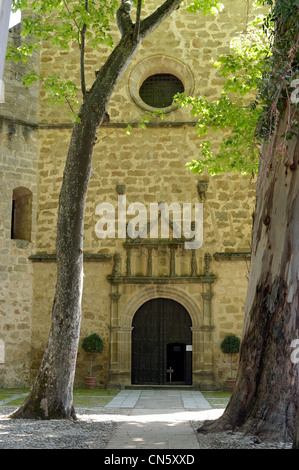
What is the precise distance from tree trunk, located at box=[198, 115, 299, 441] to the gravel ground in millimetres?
271

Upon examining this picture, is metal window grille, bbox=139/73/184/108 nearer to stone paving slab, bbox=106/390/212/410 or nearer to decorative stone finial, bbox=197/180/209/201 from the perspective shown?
decorative stone finial, bbox=197/180/209/201

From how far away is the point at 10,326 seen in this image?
14.9 metres

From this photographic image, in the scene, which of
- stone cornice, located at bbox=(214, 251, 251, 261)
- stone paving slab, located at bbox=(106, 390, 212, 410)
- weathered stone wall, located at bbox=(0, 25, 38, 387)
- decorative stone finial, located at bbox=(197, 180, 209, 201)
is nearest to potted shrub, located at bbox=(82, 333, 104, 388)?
stone paving slab, located at bbox=(106, 390, 212, 410)

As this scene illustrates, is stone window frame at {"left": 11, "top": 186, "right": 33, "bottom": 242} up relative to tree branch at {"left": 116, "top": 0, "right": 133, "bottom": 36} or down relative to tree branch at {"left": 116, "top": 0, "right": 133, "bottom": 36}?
down

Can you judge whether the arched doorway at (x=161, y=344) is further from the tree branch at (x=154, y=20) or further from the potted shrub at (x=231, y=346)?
the tree branch at (x=154, y=20)

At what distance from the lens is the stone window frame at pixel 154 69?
1606 centimetres

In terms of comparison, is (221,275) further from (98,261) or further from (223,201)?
(98,261)

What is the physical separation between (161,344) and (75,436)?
8483 millimetres

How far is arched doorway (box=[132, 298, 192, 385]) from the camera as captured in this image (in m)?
14.9

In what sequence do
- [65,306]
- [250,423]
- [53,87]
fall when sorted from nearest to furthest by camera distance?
[250,423] < [65,306] < [53,87]

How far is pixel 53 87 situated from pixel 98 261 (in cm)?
688

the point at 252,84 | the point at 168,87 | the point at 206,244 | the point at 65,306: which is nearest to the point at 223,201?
the point at 206,244

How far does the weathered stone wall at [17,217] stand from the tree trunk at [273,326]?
885 cm

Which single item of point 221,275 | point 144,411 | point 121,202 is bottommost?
point 144,411
